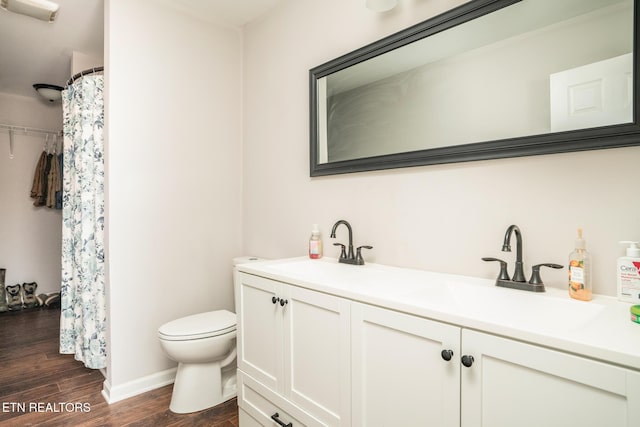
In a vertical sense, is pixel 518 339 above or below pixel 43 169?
below

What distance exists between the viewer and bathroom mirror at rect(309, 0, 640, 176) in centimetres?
105

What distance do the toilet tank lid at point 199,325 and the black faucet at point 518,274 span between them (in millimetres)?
1495

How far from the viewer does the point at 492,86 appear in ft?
4.26

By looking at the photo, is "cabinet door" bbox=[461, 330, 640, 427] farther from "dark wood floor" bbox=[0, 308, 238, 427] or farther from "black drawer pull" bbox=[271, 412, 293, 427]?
"dark wood floor" bbox=[0, 308, 238, 427]

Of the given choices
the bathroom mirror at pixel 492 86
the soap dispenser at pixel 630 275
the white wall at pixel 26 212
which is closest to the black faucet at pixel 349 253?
the bathroom mirror at pixel 492 86

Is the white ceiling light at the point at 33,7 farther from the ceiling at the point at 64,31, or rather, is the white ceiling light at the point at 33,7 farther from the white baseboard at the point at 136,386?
the white baseboard at the point at 136,386

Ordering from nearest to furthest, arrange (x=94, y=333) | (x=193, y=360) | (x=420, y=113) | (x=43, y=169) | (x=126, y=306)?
(x=420, y=113) → (x=193, y=360) → (x=126, y=306) → (x=94, y=333) → (x=43, y=169)

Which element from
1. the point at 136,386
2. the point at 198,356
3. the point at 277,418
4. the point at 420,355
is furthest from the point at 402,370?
the point at 136,386

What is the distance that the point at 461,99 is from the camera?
138cm

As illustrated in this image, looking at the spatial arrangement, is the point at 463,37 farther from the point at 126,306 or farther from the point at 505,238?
the point at 126,306

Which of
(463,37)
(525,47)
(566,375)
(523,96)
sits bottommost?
(566,375)

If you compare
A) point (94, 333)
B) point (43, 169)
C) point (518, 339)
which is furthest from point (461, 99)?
point (43, 169)

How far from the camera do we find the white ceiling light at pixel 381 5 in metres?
1.55

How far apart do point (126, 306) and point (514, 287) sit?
2135 millimetres
